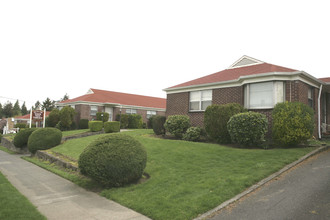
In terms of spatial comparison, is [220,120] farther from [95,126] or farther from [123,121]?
[123,121]

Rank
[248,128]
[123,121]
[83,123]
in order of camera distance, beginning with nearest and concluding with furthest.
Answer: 1. [248,128]
2. [123,121]
3. [83,123]

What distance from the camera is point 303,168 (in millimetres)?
7609

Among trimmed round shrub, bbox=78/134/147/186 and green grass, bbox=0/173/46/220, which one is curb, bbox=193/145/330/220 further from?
green grass, bbox=0/173/46/220

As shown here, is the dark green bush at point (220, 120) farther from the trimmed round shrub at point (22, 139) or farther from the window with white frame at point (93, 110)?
the window with white frame at point (93, 110)

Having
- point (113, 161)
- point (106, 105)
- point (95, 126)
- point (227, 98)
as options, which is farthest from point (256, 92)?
point (106, 105)

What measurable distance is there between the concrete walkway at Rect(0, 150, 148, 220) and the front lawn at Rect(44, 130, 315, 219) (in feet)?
1.10

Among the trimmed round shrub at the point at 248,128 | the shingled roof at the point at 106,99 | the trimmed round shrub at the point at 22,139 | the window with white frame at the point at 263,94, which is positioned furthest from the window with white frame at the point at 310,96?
the shingled roof at the point at 106,99

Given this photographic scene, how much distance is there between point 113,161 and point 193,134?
818 centimetres

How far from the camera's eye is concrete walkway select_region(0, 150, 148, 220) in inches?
209

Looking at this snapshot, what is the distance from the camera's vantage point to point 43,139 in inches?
645

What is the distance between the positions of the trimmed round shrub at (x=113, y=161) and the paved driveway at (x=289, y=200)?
306 centimetres

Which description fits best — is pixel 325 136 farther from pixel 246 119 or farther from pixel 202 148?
pixel 202 148

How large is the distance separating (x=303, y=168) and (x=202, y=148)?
4.35m

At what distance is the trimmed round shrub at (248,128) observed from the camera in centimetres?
1073
